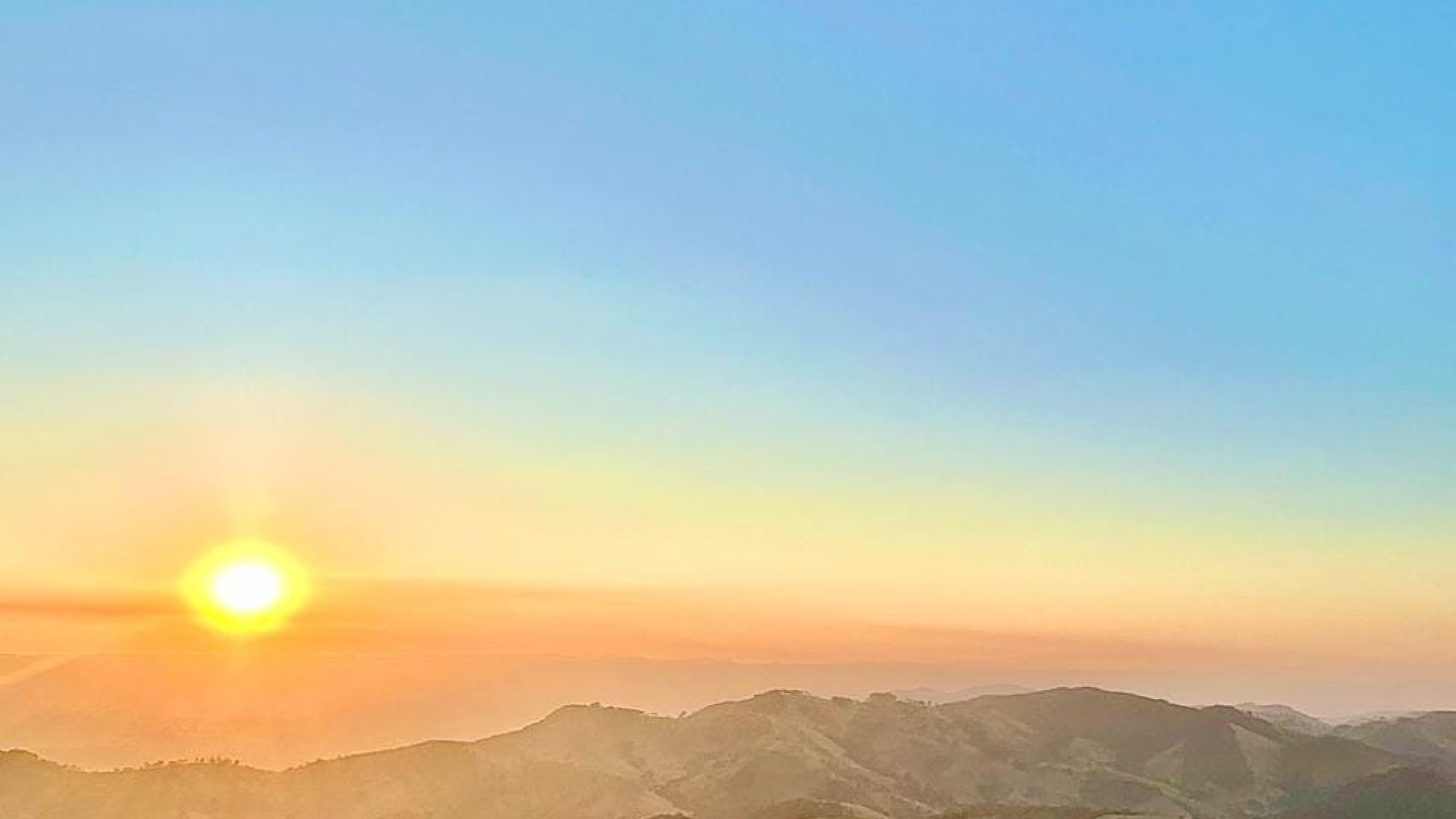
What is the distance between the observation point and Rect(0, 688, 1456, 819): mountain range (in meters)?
118

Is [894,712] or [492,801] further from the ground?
[894,712]

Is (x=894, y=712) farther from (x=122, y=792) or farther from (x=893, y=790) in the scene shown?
(x=122, y=792)

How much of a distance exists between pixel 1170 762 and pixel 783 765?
5888 cm

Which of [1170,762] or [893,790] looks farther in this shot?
[1170,762]

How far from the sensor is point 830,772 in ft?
448

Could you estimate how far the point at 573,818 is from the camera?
124 m

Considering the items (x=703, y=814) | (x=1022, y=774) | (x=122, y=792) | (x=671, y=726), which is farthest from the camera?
(x=671, y=726)

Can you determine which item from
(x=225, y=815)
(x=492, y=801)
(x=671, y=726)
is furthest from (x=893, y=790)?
(x=225, y=815)

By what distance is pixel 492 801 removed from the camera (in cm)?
12812

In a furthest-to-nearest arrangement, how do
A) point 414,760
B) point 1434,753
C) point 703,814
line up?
point 1434,753 → point 414,760 → point 703,814

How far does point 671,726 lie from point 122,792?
243ft

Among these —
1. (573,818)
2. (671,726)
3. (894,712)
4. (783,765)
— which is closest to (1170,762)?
Answer: (894,712)

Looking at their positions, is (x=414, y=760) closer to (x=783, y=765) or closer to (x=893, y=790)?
(x=783, y=765)

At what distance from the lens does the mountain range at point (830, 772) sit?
11781 cm
